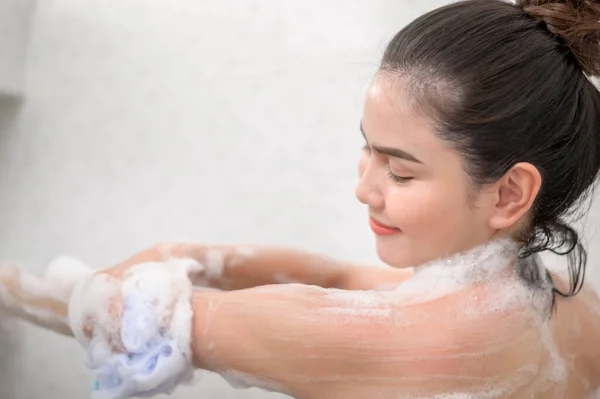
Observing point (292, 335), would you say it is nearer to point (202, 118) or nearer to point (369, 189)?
point (369, 189)

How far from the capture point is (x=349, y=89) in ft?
4.45

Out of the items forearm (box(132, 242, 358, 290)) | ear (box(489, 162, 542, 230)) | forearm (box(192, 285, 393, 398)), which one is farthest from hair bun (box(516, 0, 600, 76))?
forearm (box(132, 242, 358, 290))

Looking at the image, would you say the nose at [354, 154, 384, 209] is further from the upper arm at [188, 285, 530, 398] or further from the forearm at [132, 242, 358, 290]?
the forearm at [132, 242, 358, 290]

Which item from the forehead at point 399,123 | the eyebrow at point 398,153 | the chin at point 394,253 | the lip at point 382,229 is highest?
the forehead at point 399,123

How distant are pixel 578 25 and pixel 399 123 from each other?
0.23 m

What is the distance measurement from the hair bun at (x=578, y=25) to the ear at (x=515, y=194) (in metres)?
0.14

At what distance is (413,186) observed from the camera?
721 mm

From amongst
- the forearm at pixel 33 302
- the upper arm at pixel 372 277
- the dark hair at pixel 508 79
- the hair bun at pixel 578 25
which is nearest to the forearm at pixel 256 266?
the upper arm at pixel 372 277

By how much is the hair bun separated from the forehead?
0.18 m

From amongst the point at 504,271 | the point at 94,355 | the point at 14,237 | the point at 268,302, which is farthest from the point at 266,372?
the point at 14,237

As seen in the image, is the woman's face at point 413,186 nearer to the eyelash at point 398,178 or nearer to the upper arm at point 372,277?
the eyelash at point 398,178

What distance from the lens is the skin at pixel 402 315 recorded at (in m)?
0.69

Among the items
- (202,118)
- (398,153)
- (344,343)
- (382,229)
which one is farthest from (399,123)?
(202,118)

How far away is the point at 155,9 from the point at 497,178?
0.88 metres
